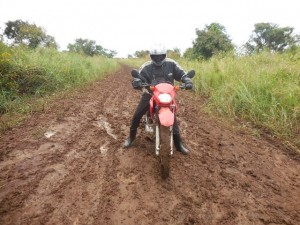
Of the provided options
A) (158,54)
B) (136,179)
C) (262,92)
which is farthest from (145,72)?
(262,92)

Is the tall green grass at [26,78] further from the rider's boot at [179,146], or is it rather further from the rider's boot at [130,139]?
the rider's boot at [179,146]

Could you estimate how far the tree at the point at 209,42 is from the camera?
15.8 meters

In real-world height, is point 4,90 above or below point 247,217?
above

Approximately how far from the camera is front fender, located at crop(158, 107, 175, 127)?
117 inches

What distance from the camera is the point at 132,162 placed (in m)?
3.62

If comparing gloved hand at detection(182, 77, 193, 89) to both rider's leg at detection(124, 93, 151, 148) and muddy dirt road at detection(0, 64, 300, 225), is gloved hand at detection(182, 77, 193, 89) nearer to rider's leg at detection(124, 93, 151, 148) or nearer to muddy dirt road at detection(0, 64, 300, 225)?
rider's leg at detection(124, 93, 151, 148)

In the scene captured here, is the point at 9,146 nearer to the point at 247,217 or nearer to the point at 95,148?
the point at 95,148

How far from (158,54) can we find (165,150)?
1.47 metres

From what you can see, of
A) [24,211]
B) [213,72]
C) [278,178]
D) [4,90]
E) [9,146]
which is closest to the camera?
[24,211]

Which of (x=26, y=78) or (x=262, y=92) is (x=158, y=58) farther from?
(x=26, y=78)

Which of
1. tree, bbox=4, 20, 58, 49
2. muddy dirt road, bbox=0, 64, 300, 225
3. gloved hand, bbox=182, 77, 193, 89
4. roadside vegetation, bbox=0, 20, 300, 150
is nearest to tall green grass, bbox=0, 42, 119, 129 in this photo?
roadside vegetation, bbox=0, 20, 300, 150

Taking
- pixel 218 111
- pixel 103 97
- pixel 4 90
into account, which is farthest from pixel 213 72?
pixel 4 90

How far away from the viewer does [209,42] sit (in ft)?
52.7

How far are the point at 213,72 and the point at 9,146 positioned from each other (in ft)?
20.6
